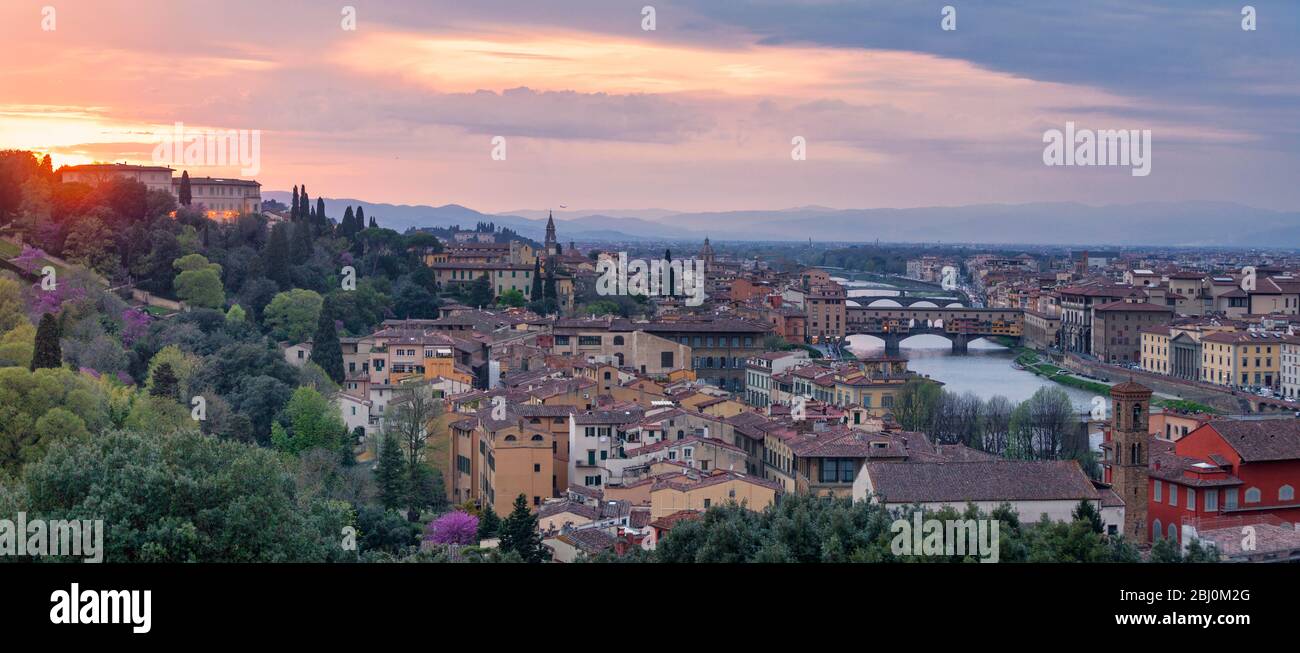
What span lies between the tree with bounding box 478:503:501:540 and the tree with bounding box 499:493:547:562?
1.70 feet

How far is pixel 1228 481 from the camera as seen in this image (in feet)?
24.2

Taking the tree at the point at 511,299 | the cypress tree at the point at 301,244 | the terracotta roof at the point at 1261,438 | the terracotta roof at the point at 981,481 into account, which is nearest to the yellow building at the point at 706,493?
the terracotta roof at the point at 981,481

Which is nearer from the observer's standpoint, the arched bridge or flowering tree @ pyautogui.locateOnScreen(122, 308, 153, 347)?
flowering tree @ pyautogui.locateOnScreen(122, 308, 153, 347)

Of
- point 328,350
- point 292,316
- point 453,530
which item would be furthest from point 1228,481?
point 292,316

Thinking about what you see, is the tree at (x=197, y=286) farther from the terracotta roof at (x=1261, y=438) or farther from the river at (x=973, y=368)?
the terracotta roof at (x=1261, y=438)

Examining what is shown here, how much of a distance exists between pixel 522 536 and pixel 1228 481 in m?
3.90

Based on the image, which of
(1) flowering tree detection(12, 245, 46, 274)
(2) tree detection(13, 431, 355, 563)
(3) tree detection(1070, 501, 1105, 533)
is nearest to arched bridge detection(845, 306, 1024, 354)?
(1) flowering tree detection(12, 245, 46, 274)

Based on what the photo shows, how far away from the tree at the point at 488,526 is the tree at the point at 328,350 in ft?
19.4

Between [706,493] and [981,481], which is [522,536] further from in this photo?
[981,481]

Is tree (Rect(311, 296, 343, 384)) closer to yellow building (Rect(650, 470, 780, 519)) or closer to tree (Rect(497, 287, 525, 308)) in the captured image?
yellow building (Rect(650, 470, 780, 519))

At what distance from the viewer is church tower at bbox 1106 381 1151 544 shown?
23.9ft

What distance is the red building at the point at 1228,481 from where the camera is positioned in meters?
7.31

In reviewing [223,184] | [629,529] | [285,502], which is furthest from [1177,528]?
[223,184]
